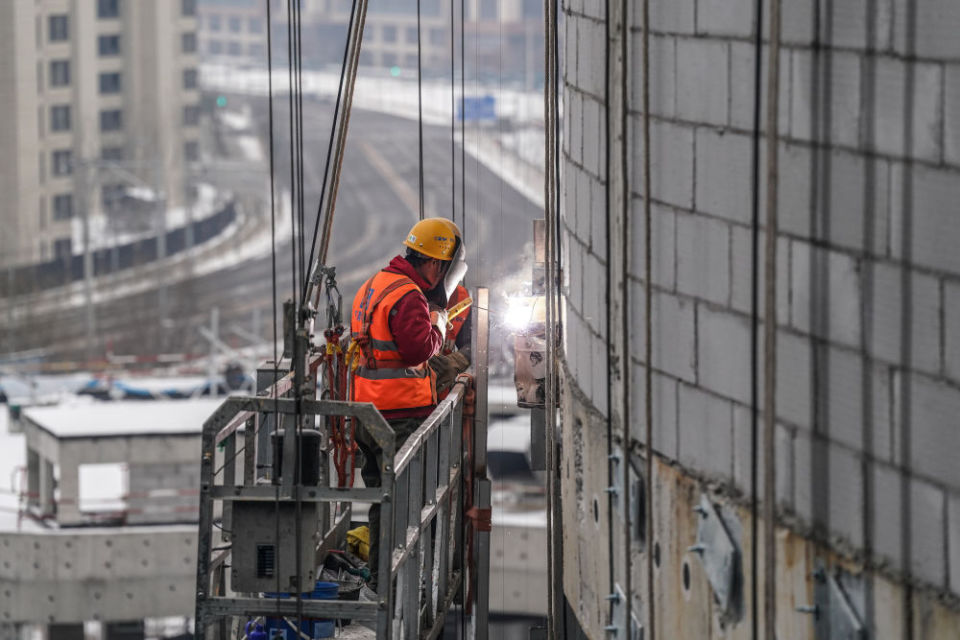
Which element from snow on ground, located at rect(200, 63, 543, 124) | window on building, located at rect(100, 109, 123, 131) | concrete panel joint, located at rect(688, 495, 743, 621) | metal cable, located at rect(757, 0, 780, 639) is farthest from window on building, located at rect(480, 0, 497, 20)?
metal cable, located at rect(757, 0, 780, 639)

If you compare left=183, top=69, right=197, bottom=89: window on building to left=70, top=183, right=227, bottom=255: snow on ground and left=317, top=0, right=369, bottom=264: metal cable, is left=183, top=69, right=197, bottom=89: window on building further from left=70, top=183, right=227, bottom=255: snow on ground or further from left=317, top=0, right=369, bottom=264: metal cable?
left=317, top=0, right=369, bottom=264: metal cable

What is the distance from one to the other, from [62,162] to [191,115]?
1074cm

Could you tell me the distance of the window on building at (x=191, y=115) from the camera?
8575 centimetres

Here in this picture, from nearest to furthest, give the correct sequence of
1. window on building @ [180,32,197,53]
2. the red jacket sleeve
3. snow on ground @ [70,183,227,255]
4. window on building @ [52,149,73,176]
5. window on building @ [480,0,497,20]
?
the red jacket sleeve < window on building @ [52,149,73,176] < snow on ground @ [70,183,227,255] < window on building @ [180,32,197,53] < window on building @ [480,0,497,20]

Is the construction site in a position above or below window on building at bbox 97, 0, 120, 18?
below

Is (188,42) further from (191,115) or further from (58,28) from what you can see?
(58,28)

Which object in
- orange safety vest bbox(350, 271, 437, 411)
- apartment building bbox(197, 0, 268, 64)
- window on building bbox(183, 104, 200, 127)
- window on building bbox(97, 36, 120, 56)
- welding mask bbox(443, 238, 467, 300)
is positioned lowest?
orange safety vest bbox(350, 271, 437, 411)

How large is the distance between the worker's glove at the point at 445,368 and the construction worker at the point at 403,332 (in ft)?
1.43

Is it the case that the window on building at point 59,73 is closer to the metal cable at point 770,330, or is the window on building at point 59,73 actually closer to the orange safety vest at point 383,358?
the orange safety vest at point 383,358

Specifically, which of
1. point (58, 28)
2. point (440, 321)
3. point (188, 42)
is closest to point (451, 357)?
point (440, 321)

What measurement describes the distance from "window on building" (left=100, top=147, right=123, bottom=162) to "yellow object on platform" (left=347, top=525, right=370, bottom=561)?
73678 millimetres

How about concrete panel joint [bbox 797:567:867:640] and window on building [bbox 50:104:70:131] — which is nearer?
concrete panel joint [bbox 797:567:867:640]

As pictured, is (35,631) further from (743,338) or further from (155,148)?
(155,148)

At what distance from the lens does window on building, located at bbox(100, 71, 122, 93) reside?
80250 millimetres
